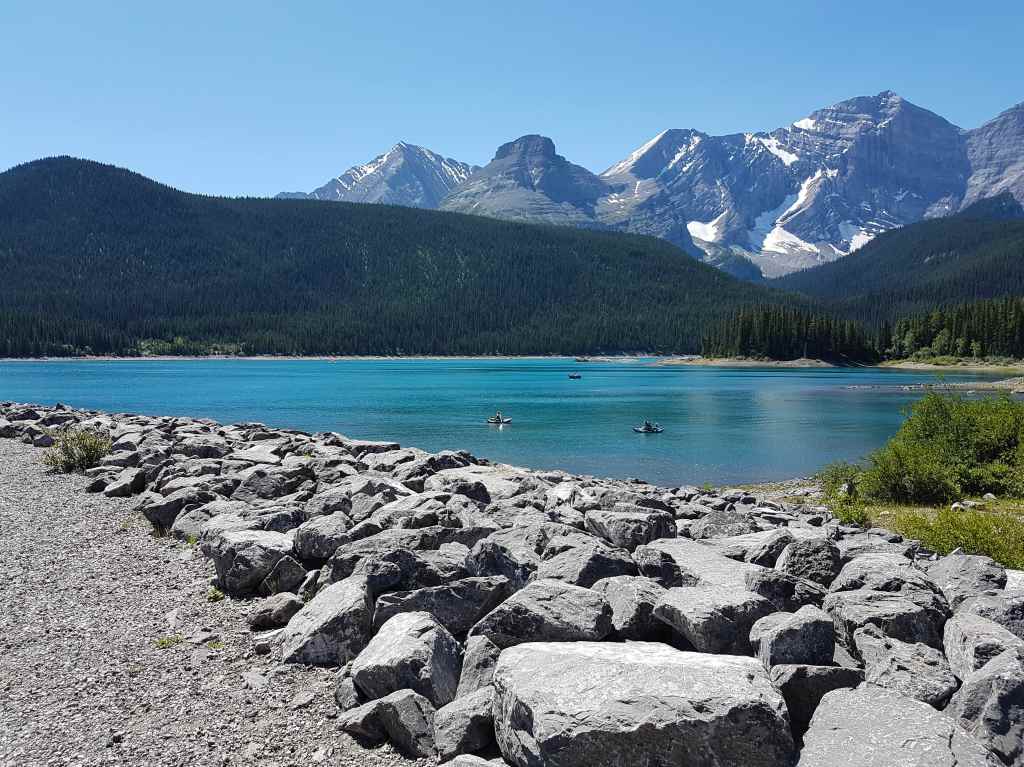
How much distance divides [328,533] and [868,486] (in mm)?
17484

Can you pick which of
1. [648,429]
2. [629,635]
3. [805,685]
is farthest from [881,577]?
[648,429]

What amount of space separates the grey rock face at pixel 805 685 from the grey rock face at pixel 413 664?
10.2 ft

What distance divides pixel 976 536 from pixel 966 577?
5051mm

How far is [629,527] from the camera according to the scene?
470 inches

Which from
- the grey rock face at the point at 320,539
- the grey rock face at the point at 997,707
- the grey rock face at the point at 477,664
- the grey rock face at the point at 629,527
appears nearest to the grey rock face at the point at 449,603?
the grey rock face at the point at 477,664

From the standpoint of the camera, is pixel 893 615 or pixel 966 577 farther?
pixel 966 577

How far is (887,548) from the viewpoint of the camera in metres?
12.1

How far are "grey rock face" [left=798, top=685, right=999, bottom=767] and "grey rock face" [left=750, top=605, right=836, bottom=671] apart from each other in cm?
→ 72

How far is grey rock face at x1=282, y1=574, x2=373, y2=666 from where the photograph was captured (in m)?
8.41

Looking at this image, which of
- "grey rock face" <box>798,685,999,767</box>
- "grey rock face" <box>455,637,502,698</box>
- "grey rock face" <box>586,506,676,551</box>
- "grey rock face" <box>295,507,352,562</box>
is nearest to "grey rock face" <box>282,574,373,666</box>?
"grey rock face" <box>455,637,502,698</box>

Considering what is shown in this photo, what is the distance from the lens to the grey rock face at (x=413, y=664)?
7.19m

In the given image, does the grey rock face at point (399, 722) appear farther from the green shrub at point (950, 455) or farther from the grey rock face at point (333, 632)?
the green shrub at point (950, 455)

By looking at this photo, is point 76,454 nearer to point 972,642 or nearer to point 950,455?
point 972,642

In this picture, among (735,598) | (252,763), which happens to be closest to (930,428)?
(735,598)
